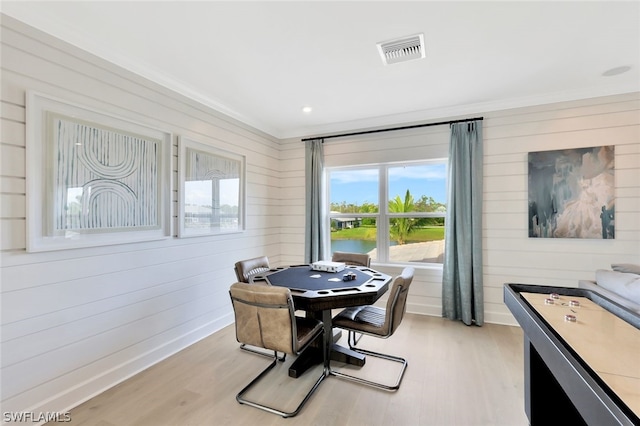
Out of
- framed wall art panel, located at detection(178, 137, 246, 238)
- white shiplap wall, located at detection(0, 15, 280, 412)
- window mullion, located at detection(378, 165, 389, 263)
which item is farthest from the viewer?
window mullion, located at detection(378, 165, 389, 263)

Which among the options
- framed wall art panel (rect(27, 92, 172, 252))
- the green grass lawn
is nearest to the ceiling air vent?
framed wall art panel (rect(27, 92, 172, 252))

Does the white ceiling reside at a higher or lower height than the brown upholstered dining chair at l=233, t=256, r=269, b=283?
higher

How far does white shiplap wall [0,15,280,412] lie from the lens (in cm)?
180

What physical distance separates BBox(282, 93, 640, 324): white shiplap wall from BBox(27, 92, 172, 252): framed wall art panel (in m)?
2.89

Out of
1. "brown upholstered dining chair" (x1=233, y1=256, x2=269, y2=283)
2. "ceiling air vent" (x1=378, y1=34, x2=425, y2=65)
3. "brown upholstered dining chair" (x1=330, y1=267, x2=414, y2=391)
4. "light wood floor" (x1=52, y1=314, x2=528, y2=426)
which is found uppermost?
"ceiling air vent" (x1=378, y1=34, x2=425, y2=65)

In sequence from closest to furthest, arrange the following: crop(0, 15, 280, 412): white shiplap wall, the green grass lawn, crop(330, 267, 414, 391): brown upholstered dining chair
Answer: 1. crop(0, 15, 280, 412): white shiplap wall
2. crop(330, 267, 414, 391): brown upholstered dining chair
3. the green grass lawn

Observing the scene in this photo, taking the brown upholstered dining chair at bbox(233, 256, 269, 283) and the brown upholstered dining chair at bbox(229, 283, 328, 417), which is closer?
the brown upholstered dining chair at bbox(229, 283, 328, 417)

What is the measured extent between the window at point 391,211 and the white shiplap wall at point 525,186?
232 millimetres

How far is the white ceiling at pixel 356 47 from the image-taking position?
1898mm

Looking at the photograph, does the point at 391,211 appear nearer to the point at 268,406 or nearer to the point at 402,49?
the point at 402,49

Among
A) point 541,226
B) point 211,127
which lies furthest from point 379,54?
point 541,226

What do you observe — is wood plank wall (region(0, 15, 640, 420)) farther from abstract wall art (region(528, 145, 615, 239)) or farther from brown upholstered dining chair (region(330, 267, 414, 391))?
brown upholstered dining chair (region(330, 267, 414, 391))

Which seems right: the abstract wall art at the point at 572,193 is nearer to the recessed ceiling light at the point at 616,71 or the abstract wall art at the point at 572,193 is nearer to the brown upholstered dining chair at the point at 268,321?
the recessed ceiling light at the point at 616,71

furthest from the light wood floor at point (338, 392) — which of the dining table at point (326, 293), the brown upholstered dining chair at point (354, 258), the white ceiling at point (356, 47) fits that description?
the white ceiling at point (356, 47)
